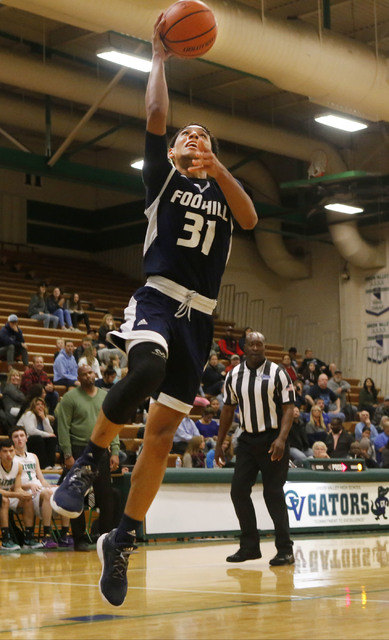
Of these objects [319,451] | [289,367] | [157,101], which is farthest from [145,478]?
[289,367]

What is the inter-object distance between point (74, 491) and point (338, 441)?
1294 cm

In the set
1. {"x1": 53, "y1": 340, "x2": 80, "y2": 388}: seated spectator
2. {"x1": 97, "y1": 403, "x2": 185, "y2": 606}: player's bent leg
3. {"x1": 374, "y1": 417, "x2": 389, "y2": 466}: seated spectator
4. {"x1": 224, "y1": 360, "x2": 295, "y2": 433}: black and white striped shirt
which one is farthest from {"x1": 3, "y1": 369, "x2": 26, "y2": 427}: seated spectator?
{"x1": 97, "y1": 403, "x2": 185, "y2": 606}: player's bent leg

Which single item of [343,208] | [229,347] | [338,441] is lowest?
[338,441]

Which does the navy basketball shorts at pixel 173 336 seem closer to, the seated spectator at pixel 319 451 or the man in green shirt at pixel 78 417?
the man in green shirt at pixel 78 417

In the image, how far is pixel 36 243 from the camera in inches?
1144

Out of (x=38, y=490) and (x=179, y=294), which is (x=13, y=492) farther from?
(x=179, y=294)

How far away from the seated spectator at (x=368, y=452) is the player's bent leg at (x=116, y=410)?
12125 millimetres

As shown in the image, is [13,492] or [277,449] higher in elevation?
[277,449]

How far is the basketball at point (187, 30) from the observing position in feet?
15.2

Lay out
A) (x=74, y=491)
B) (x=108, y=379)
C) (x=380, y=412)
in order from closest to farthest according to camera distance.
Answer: (x=74, y=491) → (x=108, y=379) → (x=380, y=412)

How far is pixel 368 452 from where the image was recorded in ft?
57.5

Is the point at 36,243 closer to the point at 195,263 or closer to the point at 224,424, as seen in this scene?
the point at 224,424

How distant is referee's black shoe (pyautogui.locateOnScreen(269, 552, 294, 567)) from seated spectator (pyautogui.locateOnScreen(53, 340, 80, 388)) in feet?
29.1

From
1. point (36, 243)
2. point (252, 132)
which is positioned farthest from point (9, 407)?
point (36, 243)
